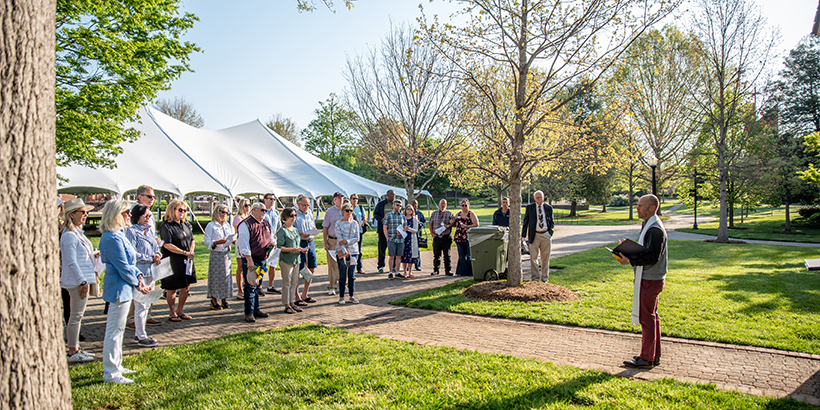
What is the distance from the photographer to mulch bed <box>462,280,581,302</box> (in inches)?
304

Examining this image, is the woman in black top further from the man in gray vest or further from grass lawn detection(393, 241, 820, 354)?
the man in gray vest

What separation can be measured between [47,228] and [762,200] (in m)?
33.6

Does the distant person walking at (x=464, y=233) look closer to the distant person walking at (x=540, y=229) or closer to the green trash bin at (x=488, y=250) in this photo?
the green trash bin at (x=488, y=250)

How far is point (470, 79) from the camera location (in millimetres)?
8352

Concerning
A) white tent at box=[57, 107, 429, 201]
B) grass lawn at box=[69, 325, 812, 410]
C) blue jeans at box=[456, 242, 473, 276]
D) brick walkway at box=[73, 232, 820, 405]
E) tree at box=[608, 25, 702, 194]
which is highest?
tree at box=[608, 25, 702, 194]

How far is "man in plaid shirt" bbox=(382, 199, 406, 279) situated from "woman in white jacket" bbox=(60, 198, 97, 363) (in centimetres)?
632

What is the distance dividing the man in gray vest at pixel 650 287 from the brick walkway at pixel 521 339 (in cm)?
17

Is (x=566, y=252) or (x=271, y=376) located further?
(x=566, y=252)

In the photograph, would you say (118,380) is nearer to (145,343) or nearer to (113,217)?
(145,343)

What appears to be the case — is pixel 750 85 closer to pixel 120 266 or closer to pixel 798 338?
pixel 798 338

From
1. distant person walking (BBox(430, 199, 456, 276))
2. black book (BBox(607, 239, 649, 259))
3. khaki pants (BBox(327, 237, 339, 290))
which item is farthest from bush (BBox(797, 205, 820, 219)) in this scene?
khaki pants (BBox(327, 237, 339, 290))

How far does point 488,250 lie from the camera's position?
9.50m

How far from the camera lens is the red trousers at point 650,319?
4.67 metres

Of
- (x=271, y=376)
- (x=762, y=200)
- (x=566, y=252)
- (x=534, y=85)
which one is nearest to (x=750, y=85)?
A: (x=566, y=252)
